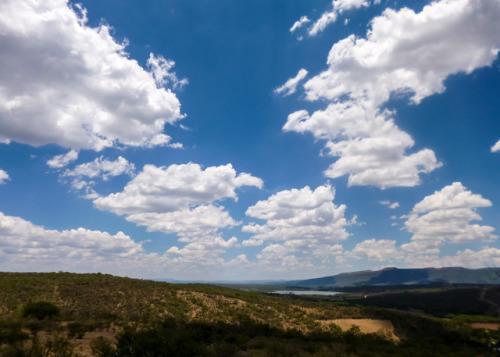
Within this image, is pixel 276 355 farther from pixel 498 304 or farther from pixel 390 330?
pixel 498 304

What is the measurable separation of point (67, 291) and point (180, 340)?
125 feet

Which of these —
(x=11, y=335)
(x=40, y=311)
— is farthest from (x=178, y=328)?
(x=40, y=311)

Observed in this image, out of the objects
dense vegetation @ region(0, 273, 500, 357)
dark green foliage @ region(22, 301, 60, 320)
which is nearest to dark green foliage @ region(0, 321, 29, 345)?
dense vegetation @ region(0, 273, 500, 357)

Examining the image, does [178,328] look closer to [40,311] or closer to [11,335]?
[11,335]

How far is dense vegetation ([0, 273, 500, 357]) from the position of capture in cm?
1702

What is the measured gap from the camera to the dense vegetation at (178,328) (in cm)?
1702

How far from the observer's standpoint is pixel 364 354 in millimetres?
21172

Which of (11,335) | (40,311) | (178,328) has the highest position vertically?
(40,311)

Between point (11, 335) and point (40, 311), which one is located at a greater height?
point (40, 311)

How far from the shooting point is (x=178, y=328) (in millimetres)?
23797

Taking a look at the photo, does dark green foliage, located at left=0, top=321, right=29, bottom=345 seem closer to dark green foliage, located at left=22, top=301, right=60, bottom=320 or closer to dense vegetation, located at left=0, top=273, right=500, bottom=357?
dense vegetation, located at left=0, top=273, right=500, bottom=357

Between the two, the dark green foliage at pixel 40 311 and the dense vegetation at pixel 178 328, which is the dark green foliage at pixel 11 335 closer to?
the dense vegetation at pixel 178 328

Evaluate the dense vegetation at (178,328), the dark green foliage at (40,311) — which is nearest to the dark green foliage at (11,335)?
the dense vegetation at (178,328)

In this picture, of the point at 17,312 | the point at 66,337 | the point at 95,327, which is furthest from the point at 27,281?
the point at 66,337
